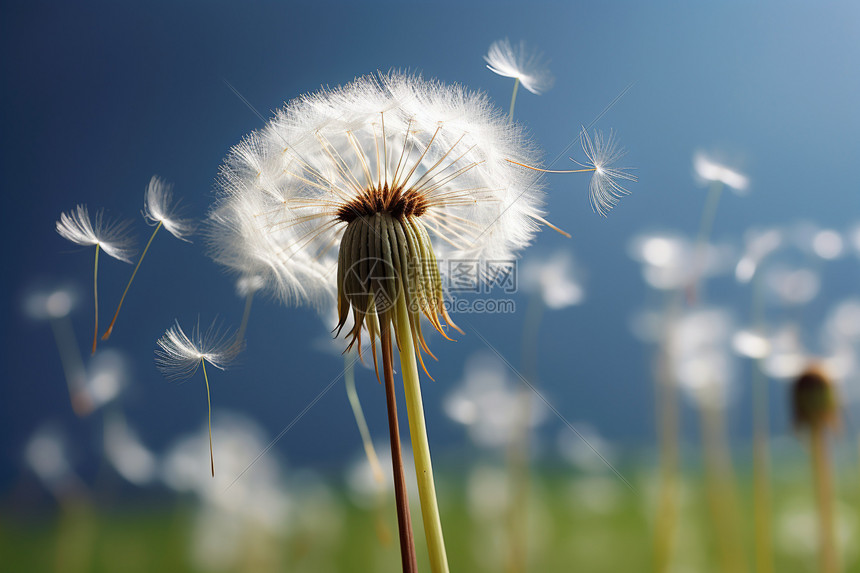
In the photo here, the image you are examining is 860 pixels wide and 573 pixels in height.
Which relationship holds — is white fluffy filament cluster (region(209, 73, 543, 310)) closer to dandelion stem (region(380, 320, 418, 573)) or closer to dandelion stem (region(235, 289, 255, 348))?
dandelion stem (region(235, 289, 255, 348))

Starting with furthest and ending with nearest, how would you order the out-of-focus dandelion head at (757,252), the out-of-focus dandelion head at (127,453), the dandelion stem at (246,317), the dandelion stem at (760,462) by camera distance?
the out-of-focus dandelion head at (127,453) → the dandelion stem at (246,317) → the out-of-focus dandelion head at (757,252) → the dandelion stem at (760,462)

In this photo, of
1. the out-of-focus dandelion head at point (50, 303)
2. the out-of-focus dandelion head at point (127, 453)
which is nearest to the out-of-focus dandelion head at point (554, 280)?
the out-of-focus dandelion head at point (127, 453)

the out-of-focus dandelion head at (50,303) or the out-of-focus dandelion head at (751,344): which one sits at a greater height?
the out-of-focus dandelion head at (50,303)

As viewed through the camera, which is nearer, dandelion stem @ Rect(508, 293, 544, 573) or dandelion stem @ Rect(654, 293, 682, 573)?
dandelion stem @ Rect(654, 293, 682, 573)

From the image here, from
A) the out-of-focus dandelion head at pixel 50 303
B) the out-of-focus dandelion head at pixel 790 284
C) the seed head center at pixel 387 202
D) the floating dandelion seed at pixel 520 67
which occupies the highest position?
the floating dandelion seed at pixel 520 67

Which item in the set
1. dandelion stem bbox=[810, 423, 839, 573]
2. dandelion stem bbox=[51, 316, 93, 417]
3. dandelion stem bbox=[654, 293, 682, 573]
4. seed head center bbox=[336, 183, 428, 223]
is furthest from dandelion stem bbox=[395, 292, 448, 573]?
dandelion stem bbox=[51, 316, 93, 417]

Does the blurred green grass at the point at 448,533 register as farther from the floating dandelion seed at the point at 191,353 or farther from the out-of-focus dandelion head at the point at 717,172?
the out-of-focus dandelion head at the point at 717,172

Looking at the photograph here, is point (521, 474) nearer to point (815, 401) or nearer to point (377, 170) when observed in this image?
point (815, 401)

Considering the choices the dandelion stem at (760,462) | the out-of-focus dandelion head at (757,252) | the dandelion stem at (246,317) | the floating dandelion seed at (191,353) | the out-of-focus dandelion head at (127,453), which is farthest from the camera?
the out-of-focus dandelion head at (127,453)
